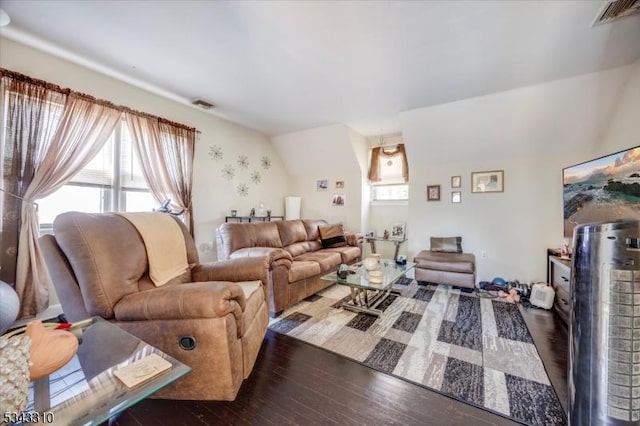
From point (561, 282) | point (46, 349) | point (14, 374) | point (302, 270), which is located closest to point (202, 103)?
point (302, 270)

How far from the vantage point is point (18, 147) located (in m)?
2.31

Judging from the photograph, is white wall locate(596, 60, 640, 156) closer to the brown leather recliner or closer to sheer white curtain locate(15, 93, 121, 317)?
the brown leather recliner

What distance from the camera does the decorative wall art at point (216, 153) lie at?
161 inches

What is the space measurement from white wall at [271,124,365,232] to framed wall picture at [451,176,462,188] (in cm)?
164

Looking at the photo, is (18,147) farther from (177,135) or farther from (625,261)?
(625,261)

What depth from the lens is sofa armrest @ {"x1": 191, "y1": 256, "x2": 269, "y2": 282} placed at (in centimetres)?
210

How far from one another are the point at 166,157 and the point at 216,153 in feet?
2.79

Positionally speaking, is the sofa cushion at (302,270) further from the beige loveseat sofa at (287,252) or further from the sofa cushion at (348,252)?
the sofa cushion at (348,252)

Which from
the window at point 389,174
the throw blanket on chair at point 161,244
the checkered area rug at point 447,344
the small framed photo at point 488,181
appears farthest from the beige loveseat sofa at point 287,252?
the small framed photo at point 488,181

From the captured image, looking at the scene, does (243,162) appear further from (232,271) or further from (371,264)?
(371,264)

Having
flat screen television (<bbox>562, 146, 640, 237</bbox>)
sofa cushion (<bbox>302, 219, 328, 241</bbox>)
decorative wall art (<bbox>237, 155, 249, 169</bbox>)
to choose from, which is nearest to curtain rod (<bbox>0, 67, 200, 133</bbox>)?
decorative wall art (<bbox>237, 155, 249, 169</bbox>)

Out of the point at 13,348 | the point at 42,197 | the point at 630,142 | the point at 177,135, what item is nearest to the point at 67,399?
the point at 13,348

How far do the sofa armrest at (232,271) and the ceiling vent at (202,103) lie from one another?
97.8 inches

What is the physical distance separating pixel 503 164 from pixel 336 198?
291 cm
